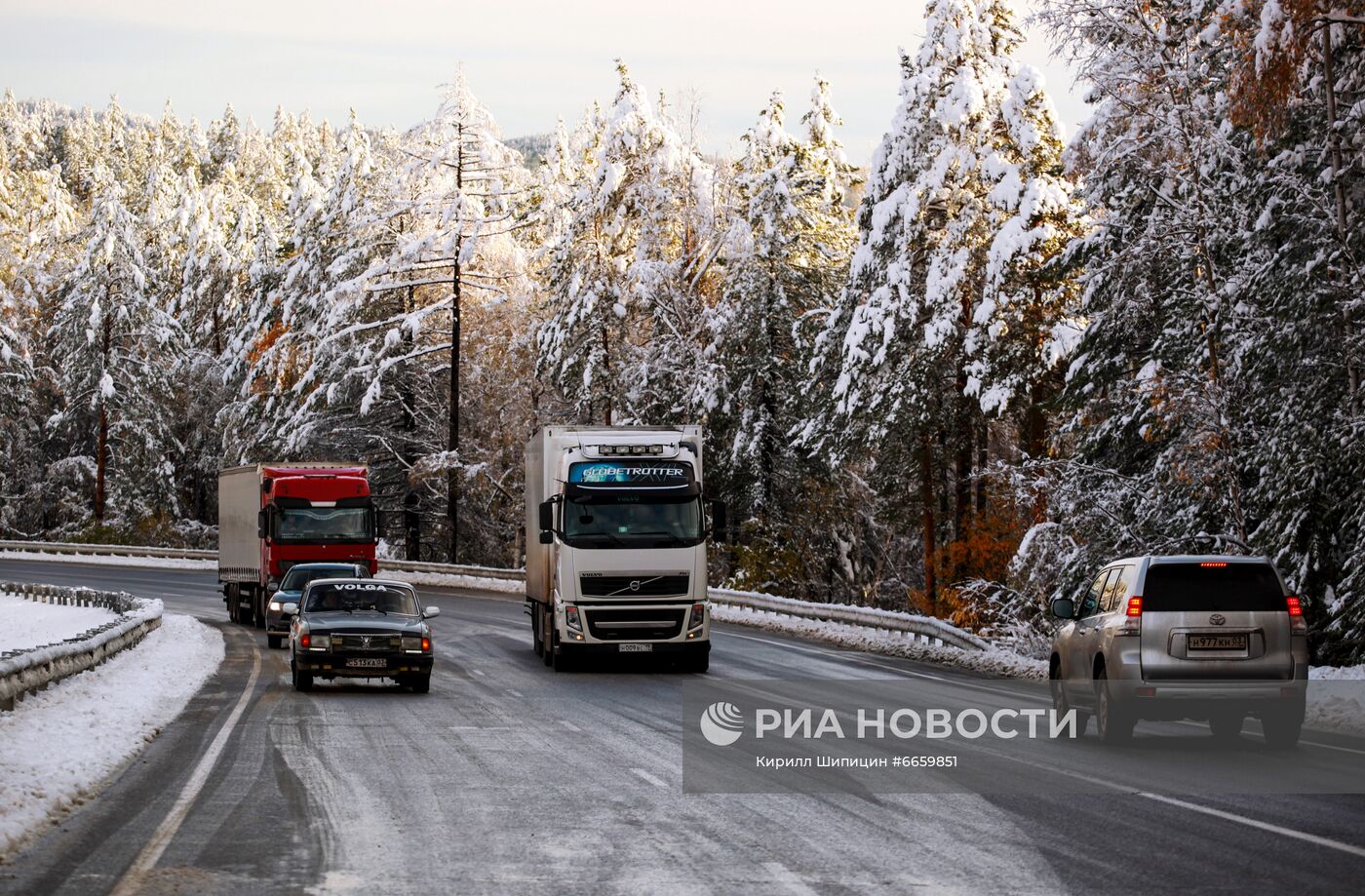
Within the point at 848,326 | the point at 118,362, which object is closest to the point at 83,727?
the point at 848,326

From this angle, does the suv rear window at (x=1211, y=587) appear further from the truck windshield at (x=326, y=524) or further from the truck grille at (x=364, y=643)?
the truck windshield at (x=326, y=524)

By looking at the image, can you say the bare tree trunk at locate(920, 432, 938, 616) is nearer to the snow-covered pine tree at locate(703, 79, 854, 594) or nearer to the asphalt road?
the snow-covered pine tree at locate(703, 79, 854, 594)

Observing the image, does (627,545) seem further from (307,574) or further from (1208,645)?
(1208,645)

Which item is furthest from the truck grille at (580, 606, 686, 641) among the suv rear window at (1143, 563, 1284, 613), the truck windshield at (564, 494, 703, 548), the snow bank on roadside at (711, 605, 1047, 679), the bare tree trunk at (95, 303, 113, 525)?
the bare tree trunk at (95, 303, 113, 525)

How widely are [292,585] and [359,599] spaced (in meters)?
8.42

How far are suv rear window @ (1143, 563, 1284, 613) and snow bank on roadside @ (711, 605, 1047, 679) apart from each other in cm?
981

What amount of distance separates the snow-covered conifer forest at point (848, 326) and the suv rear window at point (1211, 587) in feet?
22.5

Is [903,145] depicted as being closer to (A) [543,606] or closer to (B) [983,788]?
(A) [543,606]

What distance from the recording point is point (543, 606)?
1085 inches

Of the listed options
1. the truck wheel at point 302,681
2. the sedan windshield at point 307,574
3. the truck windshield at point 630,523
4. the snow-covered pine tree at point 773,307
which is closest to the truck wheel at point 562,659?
the truck windshield at point 630,523

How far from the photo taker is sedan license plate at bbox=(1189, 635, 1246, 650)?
594 inches

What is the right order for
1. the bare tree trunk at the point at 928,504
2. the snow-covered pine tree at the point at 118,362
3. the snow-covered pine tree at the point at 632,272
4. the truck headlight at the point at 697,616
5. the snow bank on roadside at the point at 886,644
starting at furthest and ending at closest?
the snow-covered pine tree at the point at 118,362, the snow-covered pine tree at the point at 632,272, the bare tree trunk at the point at 928,504, the snow bank on roadside at the point at 886,644, the truck headlight at the point at 697,616

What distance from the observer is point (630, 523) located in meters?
25.7

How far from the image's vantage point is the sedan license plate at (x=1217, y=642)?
1509cm
